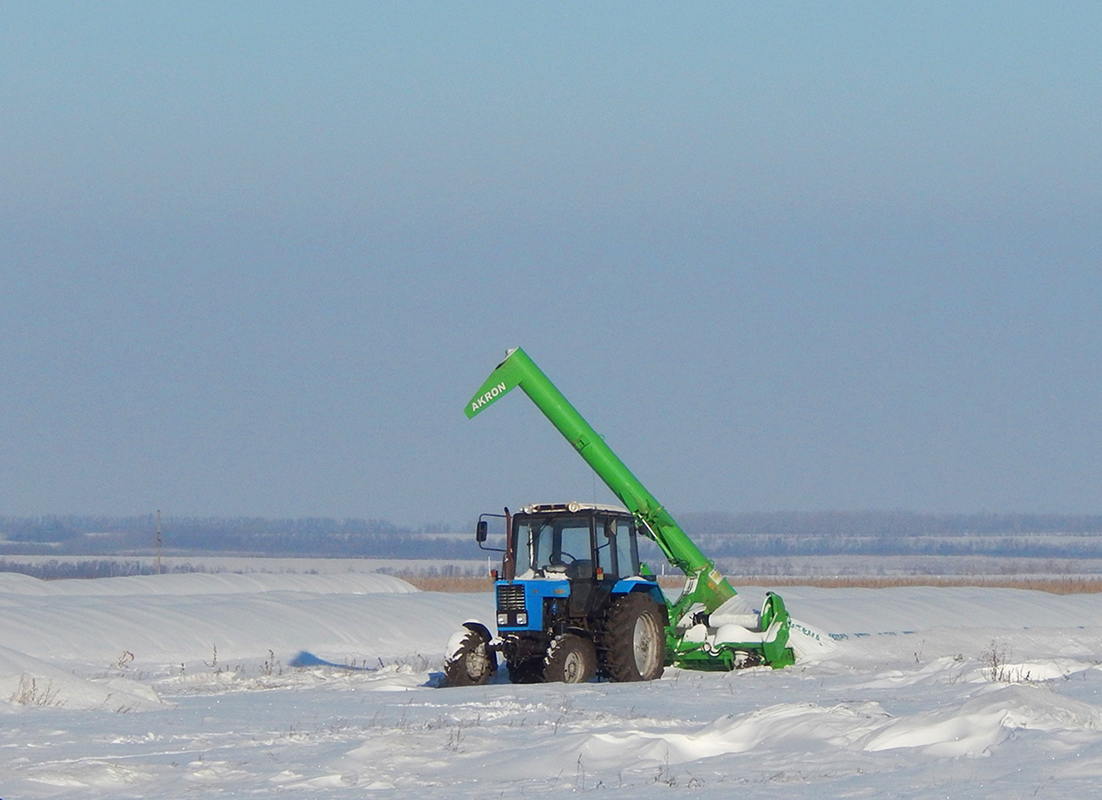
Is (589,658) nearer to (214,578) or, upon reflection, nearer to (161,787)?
(161,787)

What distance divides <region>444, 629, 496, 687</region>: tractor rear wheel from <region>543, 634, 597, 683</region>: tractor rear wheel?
0.71 m

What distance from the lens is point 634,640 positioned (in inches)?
686

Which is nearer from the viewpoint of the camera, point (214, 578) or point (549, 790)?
point (549, 790)

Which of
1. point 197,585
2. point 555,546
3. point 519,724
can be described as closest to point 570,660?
point 555,546

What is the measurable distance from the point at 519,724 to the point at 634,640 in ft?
16.9

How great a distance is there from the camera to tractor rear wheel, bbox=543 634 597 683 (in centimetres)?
1670

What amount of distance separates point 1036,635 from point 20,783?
2053cm

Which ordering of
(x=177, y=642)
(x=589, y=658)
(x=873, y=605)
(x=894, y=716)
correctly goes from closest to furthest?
(x=894, y=716) < (x=589, y=658) < (x=177, y=642) < (x=873, y=605)

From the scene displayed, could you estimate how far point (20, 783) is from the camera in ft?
30.1

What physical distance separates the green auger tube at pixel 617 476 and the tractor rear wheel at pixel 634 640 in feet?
4.17

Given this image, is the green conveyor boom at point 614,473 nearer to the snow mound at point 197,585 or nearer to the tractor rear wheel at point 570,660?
the tractor rear wheel at point 570,660

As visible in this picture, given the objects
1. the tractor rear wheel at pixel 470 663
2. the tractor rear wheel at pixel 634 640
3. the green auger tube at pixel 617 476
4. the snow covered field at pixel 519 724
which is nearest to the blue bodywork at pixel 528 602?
the tractor rear wheel at pixel 470 663

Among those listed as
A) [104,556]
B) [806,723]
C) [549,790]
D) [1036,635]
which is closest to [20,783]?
[549,790]

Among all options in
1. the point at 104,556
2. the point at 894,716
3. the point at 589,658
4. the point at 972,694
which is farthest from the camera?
the point at 104,556
